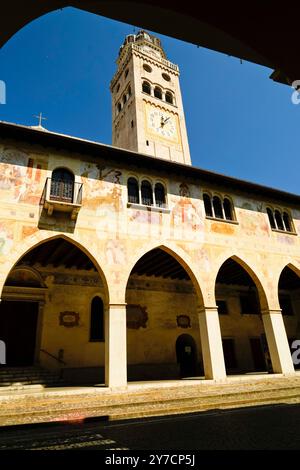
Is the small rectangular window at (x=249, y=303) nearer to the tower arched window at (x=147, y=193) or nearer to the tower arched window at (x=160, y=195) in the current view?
the tower arched window at (x=160, y=195)

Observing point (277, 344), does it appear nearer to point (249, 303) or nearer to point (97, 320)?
point (249, 303)

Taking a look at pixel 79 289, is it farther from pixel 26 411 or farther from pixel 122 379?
pixel 26 411

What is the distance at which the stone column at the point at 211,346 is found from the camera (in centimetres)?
1102

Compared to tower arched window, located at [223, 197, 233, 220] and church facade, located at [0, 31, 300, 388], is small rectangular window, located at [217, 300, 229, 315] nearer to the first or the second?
church facade, located at [0, 31, 300, 388]

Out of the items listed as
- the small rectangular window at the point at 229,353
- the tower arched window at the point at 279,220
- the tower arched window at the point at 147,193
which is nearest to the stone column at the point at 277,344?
the small rectangular window at the point at 229,353

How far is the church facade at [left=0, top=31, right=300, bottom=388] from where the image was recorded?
410 inches

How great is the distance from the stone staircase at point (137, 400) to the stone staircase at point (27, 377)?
1548 mm

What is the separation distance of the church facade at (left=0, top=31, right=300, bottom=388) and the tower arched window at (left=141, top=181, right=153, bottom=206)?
0.15 feet

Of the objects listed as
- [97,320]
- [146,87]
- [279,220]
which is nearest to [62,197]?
[97,320]

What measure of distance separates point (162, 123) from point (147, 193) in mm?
17088

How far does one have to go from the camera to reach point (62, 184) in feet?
36.2

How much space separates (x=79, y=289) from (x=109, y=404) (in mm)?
6861

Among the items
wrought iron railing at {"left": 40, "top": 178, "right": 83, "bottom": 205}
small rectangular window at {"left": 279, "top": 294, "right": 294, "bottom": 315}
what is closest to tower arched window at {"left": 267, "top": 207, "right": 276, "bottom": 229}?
small rectangular window at {"left": 279, "top": 294, "right": 294, "bottom": 315}

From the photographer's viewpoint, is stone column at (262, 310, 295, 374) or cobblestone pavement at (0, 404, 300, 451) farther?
stone column at (262, 310, 295, 374)
